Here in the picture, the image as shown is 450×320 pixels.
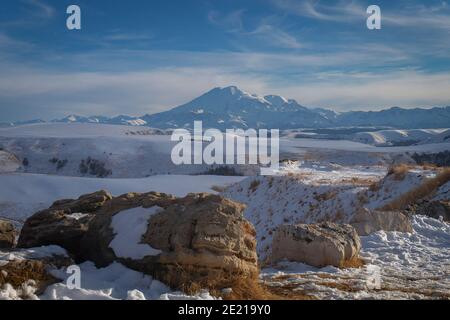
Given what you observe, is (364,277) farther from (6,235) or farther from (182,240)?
(6,235)

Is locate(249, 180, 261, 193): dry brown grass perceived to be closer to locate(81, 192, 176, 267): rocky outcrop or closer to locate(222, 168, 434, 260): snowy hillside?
locate(222, 168, 434, 260): snowy hillside

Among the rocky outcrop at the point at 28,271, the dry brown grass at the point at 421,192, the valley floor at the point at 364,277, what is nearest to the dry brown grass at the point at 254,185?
the dry brown grass at the point at 421,192

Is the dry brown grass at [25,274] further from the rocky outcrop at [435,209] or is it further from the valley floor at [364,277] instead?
the rocky outcrop at [435,209]

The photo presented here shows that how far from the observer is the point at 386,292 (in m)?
10.6

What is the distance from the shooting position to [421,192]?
979 inches

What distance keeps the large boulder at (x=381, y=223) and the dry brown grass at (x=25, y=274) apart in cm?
→ 1298

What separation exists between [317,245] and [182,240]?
18.6 ft

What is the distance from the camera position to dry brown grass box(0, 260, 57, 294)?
346 inches

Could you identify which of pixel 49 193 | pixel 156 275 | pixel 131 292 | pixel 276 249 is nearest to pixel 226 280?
pixel 156 275

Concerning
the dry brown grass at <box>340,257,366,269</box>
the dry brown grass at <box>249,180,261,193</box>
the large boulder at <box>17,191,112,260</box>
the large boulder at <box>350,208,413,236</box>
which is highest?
the large boulder at <box>17,191,112,260</box>

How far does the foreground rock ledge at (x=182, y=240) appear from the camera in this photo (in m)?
9.80

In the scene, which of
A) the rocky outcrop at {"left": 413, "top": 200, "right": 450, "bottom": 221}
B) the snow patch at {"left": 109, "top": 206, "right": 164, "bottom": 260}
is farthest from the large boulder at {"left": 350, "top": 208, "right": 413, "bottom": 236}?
the snow patch at {"left": 109, "top": 206, "right": 164, "bottom": 260}

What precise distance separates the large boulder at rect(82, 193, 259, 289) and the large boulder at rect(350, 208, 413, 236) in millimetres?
9333
